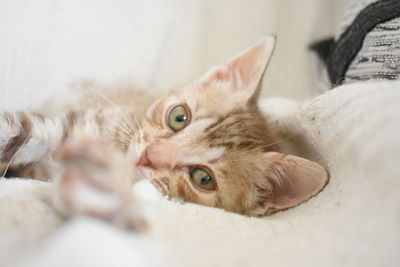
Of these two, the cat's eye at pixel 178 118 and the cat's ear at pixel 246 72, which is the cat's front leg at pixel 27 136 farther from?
the cat's ear at pixel 246 72

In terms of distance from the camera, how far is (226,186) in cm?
111

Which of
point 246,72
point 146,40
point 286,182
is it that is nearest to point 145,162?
point 286,182

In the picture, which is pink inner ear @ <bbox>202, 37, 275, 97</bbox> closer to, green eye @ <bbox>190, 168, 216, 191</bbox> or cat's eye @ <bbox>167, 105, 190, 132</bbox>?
cat's eye @ <bbox>167, 105, 190, 132</bbox>

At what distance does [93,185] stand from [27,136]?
89cm

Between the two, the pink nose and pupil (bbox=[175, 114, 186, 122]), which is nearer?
the pink nose

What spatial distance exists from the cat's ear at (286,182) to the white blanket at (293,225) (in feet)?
0.18

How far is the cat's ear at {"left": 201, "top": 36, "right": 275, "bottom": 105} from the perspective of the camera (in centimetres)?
125

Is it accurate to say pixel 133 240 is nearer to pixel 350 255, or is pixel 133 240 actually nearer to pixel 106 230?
pixel 106 230

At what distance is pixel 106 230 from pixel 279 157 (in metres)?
0.69

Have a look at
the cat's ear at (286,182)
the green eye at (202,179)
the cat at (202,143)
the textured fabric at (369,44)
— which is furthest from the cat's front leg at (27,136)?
the textured fabric at (369,44)

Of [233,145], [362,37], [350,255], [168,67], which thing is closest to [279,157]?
[233,145]

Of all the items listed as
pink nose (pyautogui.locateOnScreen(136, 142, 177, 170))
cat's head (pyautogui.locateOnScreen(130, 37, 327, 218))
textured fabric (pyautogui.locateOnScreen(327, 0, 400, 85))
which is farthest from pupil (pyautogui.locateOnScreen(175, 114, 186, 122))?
textured fabric (pyautogui.locateOnScreen(327, 0, 400, 85))

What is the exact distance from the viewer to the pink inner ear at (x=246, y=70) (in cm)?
125

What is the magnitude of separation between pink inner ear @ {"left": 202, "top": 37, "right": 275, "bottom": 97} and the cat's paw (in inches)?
34.3
